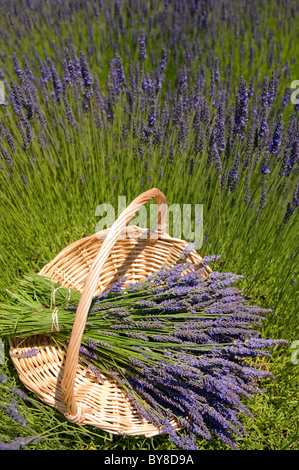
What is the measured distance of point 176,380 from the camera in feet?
4.30

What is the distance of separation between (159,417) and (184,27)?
4.15m

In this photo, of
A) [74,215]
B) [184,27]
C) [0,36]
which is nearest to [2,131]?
[74,215]

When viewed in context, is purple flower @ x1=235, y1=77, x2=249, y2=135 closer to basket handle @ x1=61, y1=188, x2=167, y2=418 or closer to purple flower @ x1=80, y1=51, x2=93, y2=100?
basket handle @ x1=61, y1=188, x2=167, y2=418

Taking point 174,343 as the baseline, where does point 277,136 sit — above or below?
above

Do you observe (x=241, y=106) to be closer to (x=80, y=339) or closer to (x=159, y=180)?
(x=159, y=180)

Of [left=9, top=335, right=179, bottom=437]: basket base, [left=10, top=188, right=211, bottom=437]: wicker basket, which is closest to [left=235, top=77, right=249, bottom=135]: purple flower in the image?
[left=10, top=188, right=211, bottom=437]: wicker basket

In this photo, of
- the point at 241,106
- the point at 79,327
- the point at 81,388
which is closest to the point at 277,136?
the point at 241,106

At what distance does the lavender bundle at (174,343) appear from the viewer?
4.31 feet

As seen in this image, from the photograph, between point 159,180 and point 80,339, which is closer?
point 80,339

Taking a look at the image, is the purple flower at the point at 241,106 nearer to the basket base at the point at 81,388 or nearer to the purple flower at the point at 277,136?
the purple flower at the point at 277,136

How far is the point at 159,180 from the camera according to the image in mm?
2211

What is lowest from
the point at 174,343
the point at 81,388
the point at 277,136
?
the point at 81,388

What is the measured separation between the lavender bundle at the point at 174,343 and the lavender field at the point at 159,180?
82mm

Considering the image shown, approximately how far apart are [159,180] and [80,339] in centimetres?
125
